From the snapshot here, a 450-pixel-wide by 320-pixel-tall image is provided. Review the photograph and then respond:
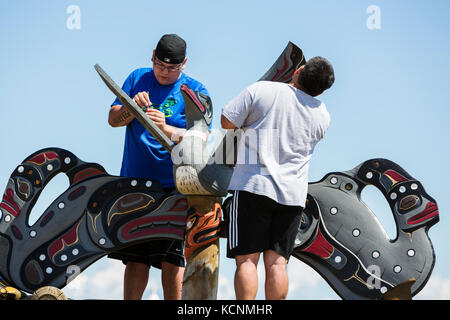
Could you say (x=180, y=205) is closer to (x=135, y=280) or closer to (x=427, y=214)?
(x=135, y=280)

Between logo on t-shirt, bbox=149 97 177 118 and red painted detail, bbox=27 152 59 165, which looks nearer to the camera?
logo on t-shirt, bbox=149 97 177 118

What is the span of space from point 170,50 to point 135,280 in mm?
1507

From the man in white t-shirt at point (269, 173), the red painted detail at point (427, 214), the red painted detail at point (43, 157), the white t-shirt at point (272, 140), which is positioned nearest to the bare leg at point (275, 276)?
the man in white t-shirt at point (269, 173)

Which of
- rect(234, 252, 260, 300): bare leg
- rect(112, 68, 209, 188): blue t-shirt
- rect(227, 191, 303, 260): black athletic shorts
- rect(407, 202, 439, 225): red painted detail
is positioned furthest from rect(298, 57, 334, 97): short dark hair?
rect(407, 202, 439, 225): red painted detail

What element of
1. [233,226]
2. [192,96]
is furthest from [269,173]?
[192,96]

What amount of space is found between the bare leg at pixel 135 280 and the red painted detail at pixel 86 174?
0.68 m

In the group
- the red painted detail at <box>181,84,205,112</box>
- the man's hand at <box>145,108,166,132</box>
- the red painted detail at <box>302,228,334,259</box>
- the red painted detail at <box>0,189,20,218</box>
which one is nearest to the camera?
the red painted detail at <box>181,84,205,112</box>

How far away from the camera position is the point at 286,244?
353 centimetres

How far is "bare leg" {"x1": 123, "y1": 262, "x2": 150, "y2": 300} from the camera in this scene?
4500mm

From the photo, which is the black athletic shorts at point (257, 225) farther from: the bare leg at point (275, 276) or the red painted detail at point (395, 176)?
the red painted detail at point (395, 176)

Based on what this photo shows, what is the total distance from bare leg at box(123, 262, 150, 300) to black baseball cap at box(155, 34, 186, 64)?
1369 millimetres

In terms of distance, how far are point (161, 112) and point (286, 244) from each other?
4.26 feet

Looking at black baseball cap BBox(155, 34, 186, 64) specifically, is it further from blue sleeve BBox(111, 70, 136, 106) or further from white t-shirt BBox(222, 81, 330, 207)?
white t-shirt BBox(222, 81, 330, 207)
